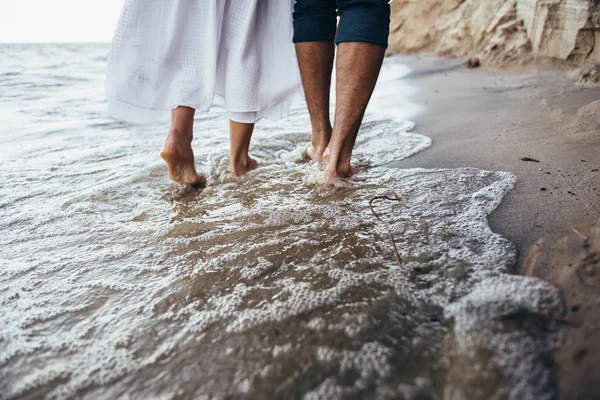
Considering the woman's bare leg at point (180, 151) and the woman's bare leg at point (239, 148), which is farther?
the woman's bare leg at point (239, 148)

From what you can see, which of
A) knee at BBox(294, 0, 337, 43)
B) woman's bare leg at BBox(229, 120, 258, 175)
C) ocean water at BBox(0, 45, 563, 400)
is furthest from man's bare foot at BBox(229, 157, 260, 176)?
knee at BBox(294, 0, 337, 43)

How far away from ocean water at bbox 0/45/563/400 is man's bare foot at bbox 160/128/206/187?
5 centimetres

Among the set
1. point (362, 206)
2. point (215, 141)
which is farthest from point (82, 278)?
point (215, 141)

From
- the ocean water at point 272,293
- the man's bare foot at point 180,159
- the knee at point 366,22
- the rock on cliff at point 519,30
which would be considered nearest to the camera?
the ocean water at point 272,293

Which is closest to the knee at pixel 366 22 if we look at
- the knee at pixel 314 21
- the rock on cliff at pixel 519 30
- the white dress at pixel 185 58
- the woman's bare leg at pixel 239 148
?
the knee at pixel 314 21

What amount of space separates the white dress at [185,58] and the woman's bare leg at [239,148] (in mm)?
42

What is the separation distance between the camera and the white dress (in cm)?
148

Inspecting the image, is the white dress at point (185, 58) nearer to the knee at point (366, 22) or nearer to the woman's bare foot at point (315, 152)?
the woman's bare foot at point (315, 152)

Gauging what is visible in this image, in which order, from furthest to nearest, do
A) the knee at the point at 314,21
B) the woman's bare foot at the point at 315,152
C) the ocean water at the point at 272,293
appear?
the woman's bare foot at the point at 315,152 → the knee at the point at 314,21 → the ocean water at the point at 272,293

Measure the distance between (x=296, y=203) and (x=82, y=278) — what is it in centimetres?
58

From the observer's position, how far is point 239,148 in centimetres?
168

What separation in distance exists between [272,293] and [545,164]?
995 millimetres

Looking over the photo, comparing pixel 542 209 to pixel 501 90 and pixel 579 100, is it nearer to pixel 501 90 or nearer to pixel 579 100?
pixel 579 100

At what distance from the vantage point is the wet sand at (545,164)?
1.90 ft
